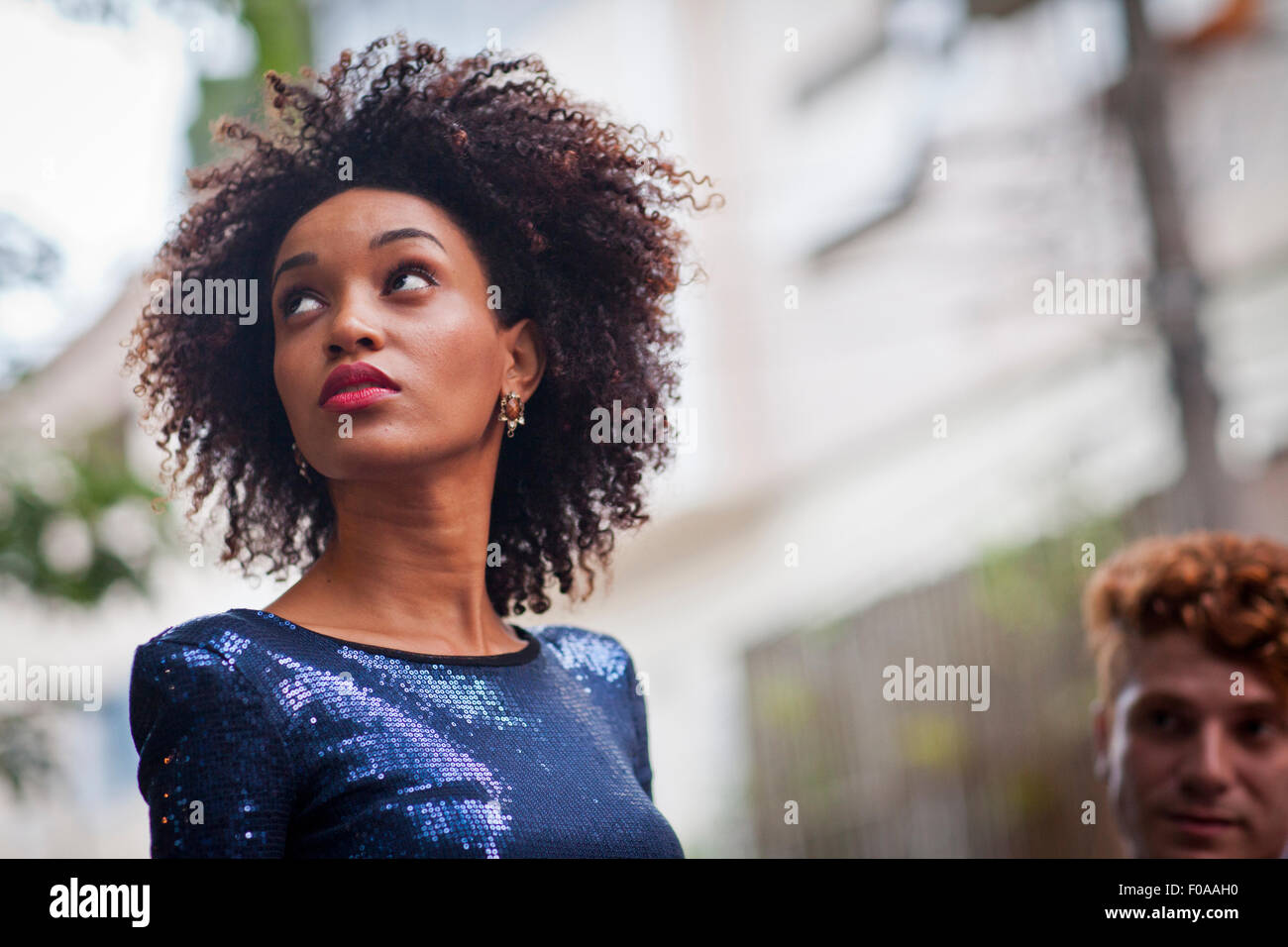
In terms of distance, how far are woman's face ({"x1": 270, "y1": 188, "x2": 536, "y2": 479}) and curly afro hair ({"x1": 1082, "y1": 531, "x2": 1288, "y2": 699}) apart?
2.93 ft

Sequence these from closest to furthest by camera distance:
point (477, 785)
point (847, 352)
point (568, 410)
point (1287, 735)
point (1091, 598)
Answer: point (477, 785)
point (568, 410)
point (1287, 735)
point (1091, 598)
point (847, 352)

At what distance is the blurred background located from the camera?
11.2 feet

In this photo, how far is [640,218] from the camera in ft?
5.17

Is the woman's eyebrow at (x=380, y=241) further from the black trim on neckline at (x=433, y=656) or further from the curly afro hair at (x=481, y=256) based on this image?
the black trim on neckline at (x=433, y=656)

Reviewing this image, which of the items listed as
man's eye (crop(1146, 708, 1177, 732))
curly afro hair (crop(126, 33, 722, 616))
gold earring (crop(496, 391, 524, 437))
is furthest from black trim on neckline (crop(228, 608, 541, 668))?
man's eye (crop(1146, 708, 1177, 732))

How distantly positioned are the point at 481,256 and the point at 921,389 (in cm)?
318

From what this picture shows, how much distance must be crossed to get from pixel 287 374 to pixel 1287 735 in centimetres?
123

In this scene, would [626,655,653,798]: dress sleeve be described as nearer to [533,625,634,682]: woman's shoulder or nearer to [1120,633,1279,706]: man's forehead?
[533,625,634,682]: woman's shoulder

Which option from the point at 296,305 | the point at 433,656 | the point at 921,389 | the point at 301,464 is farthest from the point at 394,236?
the point at 921,389

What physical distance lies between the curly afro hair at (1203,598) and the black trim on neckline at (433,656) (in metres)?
0.78

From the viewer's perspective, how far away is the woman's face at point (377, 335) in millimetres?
1356

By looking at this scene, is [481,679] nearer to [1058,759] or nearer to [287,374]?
[287,374]

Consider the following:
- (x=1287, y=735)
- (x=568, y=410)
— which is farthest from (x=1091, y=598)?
(x=568, y=410)

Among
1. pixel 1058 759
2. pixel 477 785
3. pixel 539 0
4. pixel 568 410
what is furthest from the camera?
pixel 1058 759
